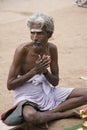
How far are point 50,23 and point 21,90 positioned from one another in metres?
0.79

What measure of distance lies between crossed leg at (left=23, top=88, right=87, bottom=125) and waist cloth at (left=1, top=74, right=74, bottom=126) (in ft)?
0.22

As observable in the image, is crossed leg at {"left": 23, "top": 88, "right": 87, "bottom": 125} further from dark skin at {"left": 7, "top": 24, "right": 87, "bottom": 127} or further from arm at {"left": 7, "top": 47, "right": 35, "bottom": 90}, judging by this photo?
arm at {"left": 7, "top": 47, "right": 35, "bottom": 90}

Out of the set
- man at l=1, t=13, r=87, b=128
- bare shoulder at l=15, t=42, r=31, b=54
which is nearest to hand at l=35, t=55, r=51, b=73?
man at l=1, t=13, r=87, b=128

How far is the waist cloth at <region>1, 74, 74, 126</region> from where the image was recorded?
14.4ft

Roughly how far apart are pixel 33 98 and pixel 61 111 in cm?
37

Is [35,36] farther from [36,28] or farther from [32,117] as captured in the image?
[32,117]

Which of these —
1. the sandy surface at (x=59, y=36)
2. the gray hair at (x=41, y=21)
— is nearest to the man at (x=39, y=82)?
the gray hair at (x=41, y=21)

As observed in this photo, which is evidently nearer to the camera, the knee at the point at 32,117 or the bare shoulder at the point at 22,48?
the knee at the point at 32,117

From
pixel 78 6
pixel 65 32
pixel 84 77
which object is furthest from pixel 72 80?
pixel 78 6

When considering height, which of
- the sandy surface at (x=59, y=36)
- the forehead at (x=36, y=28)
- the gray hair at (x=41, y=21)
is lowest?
the sandy surface at (x=59, y=36)

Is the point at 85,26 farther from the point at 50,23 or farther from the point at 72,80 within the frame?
the point at 50,23

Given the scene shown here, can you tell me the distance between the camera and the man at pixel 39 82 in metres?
4.34

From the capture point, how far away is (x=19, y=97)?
4492 millimetres

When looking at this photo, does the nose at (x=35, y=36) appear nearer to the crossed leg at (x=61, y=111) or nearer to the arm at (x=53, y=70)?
the arm at (x=53, y=70)
